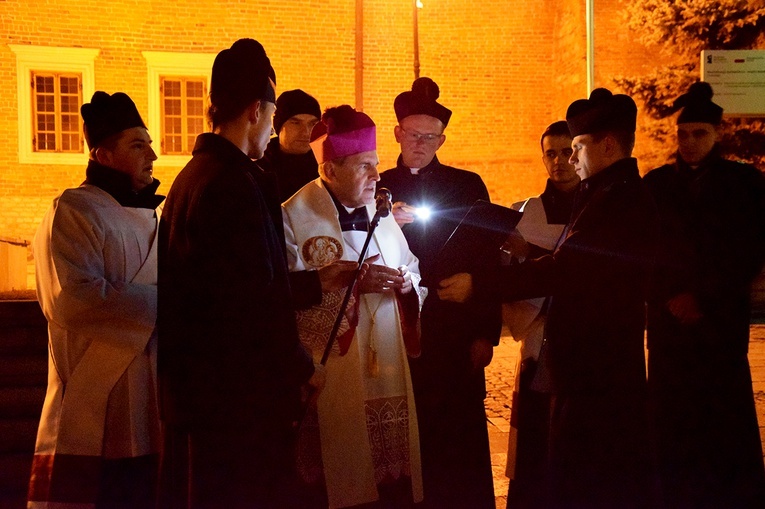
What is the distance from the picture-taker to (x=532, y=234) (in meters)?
4.16

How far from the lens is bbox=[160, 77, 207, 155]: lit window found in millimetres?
15398

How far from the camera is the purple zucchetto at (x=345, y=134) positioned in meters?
3.24

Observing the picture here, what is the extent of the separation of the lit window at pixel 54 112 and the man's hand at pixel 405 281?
538 inches

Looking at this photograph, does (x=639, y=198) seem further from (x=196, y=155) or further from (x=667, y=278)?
(x=196, y=155)

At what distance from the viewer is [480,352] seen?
12.2 feet

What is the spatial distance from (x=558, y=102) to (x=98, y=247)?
1450 cm

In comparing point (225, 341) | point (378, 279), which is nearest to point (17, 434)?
point (378, 279)

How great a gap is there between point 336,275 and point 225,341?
876mm

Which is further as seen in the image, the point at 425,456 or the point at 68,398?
the point at 425,456

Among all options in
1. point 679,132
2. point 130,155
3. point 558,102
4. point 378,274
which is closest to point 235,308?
point 378,274

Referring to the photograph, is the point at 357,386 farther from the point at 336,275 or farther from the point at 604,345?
the point at 604,345

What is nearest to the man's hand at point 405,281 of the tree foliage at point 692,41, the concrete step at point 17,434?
the concrete step at point 17,434

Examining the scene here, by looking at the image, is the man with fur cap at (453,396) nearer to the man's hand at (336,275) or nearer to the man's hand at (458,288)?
the man's hand at (458,288)

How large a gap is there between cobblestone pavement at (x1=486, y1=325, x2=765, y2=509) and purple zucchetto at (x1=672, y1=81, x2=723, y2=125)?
8.14 ft
